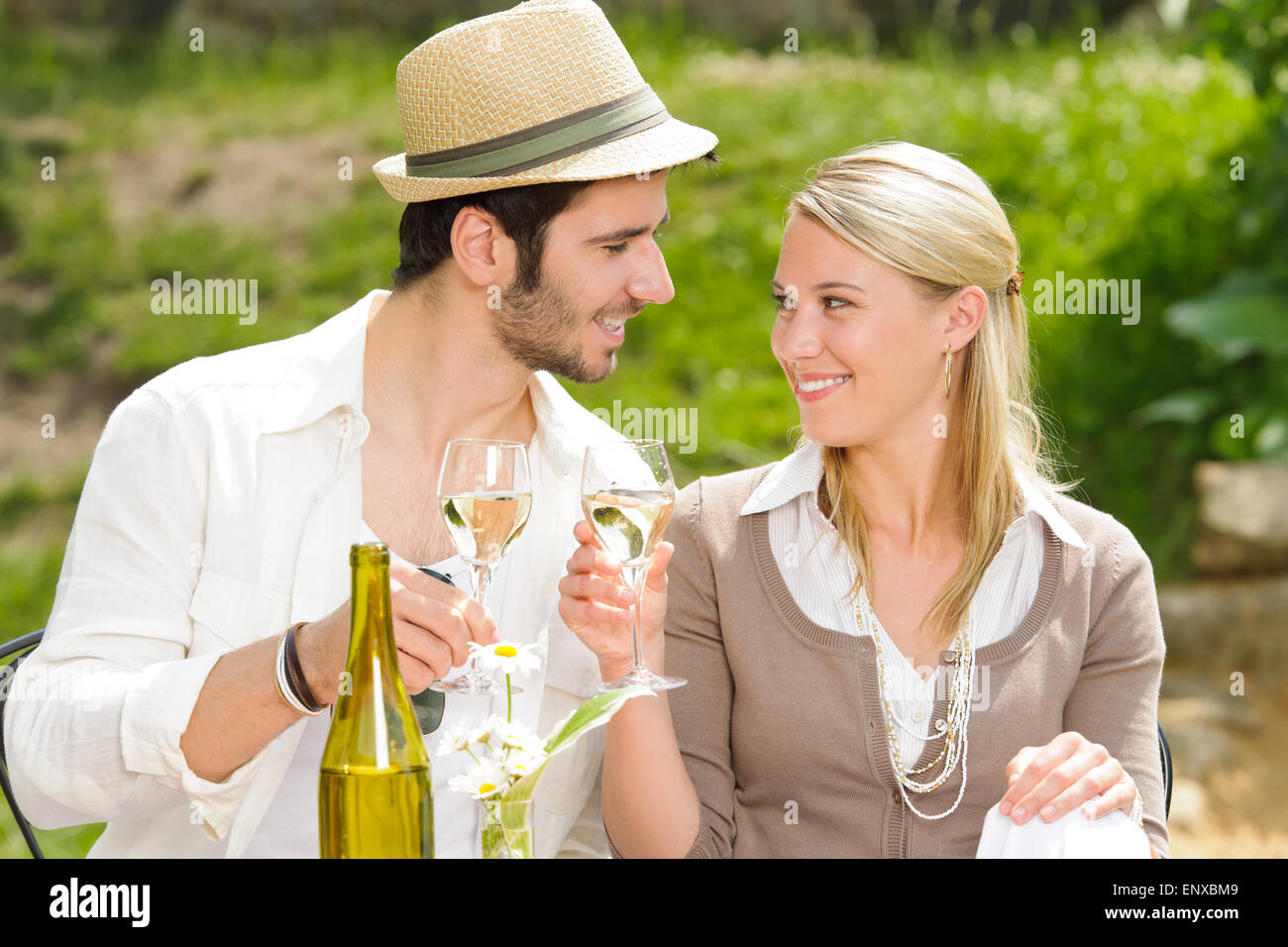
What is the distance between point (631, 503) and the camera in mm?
1841

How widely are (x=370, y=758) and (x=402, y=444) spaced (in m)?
1.22

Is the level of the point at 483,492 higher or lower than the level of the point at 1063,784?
higher

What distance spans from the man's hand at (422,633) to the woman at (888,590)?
65 cm

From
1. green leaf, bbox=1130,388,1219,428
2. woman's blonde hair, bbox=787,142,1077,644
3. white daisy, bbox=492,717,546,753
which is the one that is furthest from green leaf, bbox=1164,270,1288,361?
white daisy, bbox=492,717,546,753

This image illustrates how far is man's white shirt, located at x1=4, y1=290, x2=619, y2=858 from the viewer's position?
2197 millimetres

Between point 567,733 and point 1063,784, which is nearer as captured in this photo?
point 567,733

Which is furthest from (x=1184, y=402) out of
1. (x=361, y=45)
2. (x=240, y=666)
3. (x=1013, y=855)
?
(x=361, y=45)

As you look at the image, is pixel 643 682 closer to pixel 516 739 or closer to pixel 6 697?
pixel 516 739

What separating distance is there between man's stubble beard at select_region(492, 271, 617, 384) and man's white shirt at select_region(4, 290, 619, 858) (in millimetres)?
168

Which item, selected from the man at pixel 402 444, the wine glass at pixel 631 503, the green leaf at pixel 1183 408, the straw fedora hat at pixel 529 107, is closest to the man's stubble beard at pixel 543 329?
the man at pixel 402 444

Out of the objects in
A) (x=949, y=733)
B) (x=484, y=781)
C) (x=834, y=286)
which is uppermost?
(x=834, y=286)

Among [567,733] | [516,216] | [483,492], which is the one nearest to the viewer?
[567,733]

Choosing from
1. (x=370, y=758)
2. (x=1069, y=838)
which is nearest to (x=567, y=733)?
(x=370, y=758)

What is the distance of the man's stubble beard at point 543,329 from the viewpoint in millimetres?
2730
